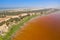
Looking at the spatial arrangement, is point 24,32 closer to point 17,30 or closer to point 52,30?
point 17,30

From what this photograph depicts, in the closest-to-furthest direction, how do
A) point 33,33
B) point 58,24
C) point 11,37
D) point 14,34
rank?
point 11,37
point 14,34
point 33,33
point 58,24

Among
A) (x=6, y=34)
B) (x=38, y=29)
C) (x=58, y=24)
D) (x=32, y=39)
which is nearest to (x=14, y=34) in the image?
(x=6, y=34)

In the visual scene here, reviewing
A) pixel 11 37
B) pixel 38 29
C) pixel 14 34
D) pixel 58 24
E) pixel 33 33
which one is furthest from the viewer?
pixel 58 24

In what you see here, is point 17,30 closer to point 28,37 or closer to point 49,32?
point 28,37

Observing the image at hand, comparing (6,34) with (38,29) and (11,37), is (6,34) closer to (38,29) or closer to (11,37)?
(11,37)

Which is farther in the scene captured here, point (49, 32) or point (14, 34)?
point (49, 32)

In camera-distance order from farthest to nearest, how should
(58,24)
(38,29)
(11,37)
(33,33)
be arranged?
1. (58,24)
2. (38,29)
3. (33,33)
4. (11,37)

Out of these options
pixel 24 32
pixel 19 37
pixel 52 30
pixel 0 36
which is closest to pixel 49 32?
pixel 52 30

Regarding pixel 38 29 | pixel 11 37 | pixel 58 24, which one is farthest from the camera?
pixel 58 24

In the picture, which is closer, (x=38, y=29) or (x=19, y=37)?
(x=19, y=37)
